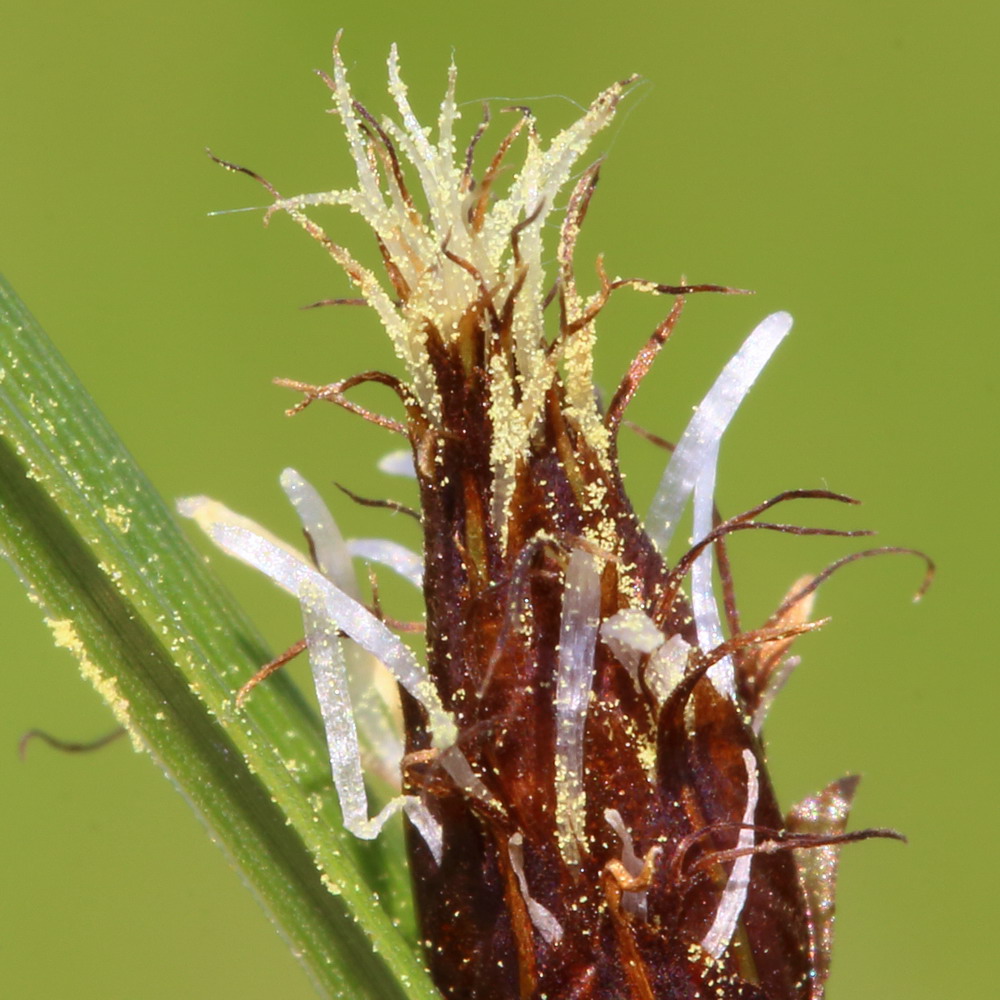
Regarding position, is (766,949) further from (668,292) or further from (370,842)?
(668,292)

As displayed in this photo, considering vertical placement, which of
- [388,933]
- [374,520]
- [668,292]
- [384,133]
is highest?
[374,520]

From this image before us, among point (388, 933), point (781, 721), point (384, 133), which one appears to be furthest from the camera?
point (781, 721)

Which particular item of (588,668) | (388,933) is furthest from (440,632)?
(388,933)

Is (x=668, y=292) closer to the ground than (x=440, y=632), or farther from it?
farther from it

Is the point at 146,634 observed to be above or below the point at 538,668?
above

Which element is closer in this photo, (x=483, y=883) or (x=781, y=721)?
(x=483, y=883)

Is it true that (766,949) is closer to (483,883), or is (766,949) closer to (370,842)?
(483,883)

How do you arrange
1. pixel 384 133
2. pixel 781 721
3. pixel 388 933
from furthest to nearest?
pixel 781 721, pixel 384 133, pixel 388 933
